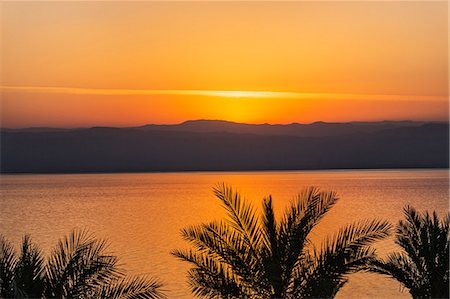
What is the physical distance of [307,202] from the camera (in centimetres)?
1360

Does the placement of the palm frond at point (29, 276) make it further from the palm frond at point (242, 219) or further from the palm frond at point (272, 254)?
the palm frond at point (272, 254)

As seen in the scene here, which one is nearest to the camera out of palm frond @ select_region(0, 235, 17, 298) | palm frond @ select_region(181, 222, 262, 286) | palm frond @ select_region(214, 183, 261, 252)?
palm frond @ select_region(0, 235, 17, 298)

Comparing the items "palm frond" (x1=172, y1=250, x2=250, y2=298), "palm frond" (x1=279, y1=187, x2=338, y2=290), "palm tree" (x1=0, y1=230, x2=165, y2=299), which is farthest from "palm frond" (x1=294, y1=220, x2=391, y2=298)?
"palm tree" (x1=0, y1=230, x2=165, y2=299)

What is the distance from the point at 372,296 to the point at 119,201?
94524mm

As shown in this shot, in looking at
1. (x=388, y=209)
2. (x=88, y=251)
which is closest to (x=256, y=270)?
(x=88, y=251)

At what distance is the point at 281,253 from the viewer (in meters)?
13.4

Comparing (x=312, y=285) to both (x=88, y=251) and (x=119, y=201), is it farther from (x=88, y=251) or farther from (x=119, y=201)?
(x=119, y=201)

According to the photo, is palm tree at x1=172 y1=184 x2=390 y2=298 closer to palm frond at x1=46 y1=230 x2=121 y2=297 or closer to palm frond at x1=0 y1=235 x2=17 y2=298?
palm frond at x1=46 y1=230 x2=121 y2=297

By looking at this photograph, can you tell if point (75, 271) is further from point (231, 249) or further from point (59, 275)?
point (231, 249)

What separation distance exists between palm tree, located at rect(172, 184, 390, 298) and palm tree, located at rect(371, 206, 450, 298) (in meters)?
1.77

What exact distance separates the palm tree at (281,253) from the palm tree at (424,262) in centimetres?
177

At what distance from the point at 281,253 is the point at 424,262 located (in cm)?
382

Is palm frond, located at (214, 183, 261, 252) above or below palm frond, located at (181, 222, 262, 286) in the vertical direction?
above

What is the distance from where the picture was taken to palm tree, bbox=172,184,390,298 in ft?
43.4
